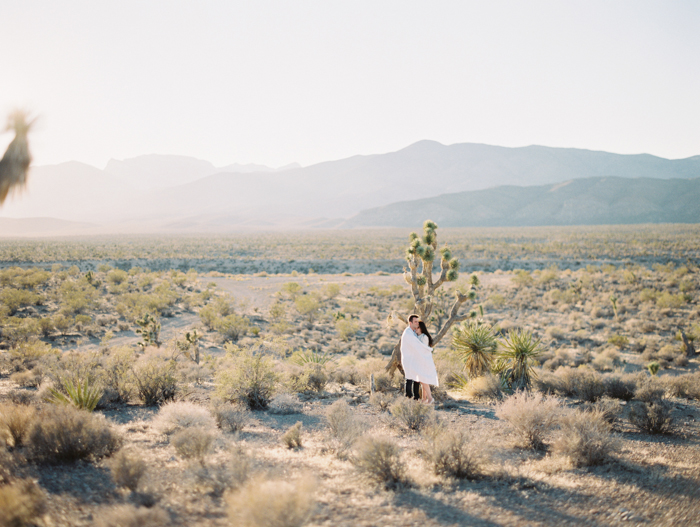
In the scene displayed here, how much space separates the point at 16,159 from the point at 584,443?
416 inches

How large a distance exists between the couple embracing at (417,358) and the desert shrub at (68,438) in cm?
495

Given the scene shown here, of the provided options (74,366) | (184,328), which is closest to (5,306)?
(184,328)

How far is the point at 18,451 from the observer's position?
5367mm

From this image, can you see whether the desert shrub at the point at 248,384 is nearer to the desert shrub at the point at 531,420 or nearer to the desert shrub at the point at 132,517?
the desert shrub at the point at 132,517

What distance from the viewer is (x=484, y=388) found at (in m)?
9.56

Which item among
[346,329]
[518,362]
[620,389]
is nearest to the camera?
[620,389]

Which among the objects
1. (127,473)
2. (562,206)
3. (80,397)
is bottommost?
(80,397)

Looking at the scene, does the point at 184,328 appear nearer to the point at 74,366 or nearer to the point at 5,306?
the point at 5,306

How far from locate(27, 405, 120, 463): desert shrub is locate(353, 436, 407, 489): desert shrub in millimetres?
3373

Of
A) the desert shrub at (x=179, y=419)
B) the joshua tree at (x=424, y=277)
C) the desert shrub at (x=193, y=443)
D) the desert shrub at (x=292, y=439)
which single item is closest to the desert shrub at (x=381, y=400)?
the joshua tree at (x=424, y=277)

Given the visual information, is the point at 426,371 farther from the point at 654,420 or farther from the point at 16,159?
the point at 16,159

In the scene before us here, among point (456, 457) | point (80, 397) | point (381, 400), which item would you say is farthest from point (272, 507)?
point (80, 397)

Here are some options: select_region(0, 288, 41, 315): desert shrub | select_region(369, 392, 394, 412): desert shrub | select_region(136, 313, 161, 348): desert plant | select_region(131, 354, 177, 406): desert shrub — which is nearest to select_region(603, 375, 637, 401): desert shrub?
select_region(369, 392, 394, 412): desert shrub

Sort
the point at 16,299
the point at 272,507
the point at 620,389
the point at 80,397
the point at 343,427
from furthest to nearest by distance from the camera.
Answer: the point at 16,299 < the point at 620,389 < the point at 80,397 < the point at 343,427 < the point at 272,507
